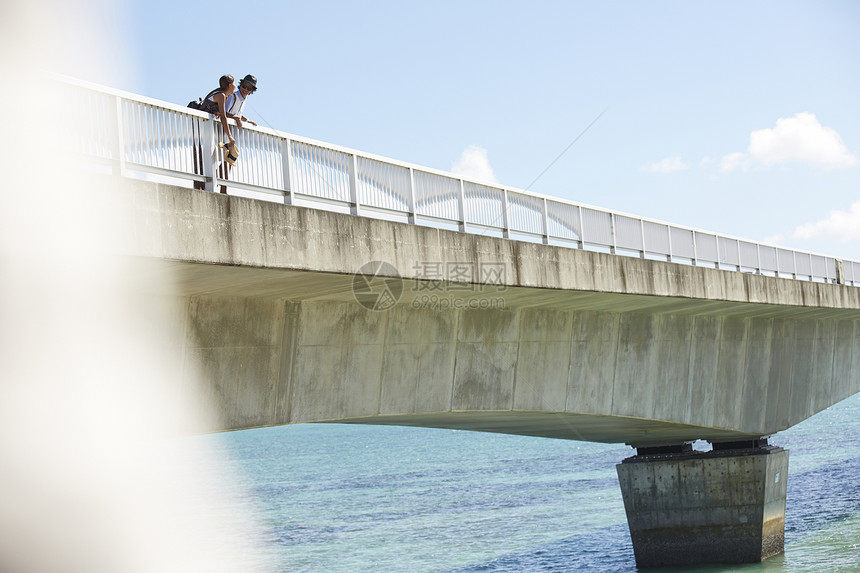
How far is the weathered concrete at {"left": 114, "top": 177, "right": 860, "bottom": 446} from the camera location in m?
8.52

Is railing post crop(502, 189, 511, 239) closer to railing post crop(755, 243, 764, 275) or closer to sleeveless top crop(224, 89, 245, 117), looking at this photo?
sleeveless top crop(224, 89, 245, 117)

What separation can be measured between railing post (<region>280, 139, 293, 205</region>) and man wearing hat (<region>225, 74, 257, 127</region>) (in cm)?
43

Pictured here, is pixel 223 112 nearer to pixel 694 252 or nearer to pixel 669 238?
pixel 669 238

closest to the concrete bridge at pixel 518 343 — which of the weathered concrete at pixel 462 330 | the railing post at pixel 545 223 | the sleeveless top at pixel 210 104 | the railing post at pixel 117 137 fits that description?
the weathered concrete at pixel 462 330

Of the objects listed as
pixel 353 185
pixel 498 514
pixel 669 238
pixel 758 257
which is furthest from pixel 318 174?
pixel 498 514

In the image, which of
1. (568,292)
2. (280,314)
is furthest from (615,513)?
(280,314)

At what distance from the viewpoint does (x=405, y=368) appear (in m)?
12.5

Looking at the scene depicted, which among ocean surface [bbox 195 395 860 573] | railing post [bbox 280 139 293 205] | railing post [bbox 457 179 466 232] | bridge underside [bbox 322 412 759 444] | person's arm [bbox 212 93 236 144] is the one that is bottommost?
ocean surface [bbox 195 395 860 573]

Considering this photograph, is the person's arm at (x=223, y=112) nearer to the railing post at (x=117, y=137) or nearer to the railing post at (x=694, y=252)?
the railing post at (x=117, y=137)

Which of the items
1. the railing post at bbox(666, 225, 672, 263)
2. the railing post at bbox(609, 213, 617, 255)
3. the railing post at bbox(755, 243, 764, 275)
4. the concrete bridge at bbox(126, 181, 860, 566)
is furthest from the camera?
the railing post at bbox(755, 243, 764, 275)

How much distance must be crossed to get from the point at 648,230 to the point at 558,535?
57.4 ft

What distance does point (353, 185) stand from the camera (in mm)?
10398

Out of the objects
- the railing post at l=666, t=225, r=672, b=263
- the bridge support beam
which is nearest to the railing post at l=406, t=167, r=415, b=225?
the railing post at l=666, t=225, r=672, b=263

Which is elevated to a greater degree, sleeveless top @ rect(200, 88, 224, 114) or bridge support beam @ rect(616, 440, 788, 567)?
sleeveless top @ rect(200, 88, 224, 114)
